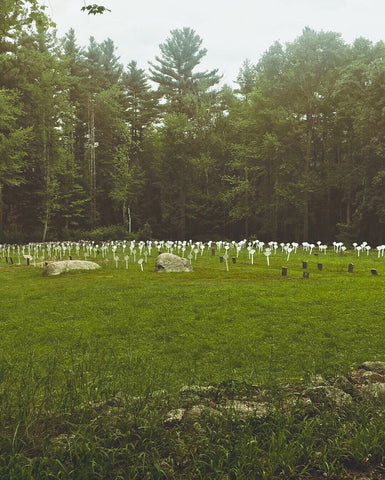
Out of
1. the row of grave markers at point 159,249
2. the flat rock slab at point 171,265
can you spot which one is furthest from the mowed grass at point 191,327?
the row of grave markers at point 159,249

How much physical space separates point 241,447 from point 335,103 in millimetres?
34399

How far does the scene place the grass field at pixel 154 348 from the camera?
3.04m

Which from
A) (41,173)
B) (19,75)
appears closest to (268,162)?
(41,173)

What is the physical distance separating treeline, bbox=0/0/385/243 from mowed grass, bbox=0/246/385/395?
18504 millimetres

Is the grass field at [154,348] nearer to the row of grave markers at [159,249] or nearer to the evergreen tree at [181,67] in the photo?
the row of grave markers at [159,249]

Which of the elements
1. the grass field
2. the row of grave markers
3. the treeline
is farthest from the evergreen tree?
the grass field

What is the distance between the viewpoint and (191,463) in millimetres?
3033

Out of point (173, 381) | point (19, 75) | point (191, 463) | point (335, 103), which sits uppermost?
point (19, 75)

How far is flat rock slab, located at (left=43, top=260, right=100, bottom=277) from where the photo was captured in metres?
14.5

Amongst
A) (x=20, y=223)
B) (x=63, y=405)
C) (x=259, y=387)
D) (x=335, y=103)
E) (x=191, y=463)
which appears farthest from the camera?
(x=20, y=223)

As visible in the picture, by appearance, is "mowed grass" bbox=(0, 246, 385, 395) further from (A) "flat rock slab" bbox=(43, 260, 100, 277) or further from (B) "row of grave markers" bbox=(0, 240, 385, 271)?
(B) "row of grave markers" bbox=(0, 240, 385, 271)

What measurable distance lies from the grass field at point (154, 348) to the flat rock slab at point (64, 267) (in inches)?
24.5

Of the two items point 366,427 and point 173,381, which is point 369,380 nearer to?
point 366,427

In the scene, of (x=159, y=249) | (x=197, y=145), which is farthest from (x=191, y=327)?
(x=197, y=145)
